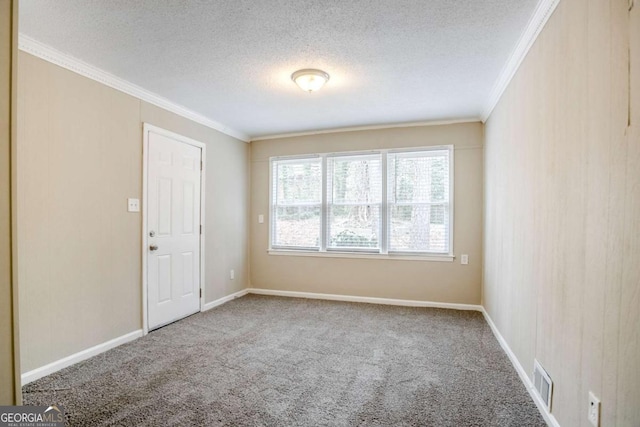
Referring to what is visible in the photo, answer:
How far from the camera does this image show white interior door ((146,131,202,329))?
3408 millimetres

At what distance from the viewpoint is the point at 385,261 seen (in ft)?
14.6

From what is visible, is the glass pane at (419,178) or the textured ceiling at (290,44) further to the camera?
the glass pane at (419,178)

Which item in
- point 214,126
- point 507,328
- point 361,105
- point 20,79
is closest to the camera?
point 20,79

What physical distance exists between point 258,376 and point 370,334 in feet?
4.35

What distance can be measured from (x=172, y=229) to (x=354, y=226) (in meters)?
2.39

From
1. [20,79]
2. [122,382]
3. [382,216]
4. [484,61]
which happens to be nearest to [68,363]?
[122,382]

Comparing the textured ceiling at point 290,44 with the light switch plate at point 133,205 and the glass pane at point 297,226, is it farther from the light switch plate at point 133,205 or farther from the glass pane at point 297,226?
the glass pane at point 297,226

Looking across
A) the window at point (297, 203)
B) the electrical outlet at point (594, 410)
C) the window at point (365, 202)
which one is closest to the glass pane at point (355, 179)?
the window at point (365, 202)

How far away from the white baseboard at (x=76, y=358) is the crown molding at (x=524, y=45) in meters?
4.16

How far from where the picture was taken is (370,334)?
332 cm

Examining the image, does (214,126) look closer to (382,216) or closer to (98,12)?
(98,12)

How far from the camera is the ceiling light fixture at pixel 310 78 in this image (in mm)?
2768

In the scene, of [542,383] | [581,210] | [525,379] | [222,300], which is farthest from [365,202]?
[581,210]

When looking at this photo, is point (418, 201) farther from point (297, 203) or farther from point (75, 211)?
point (75, 211)
